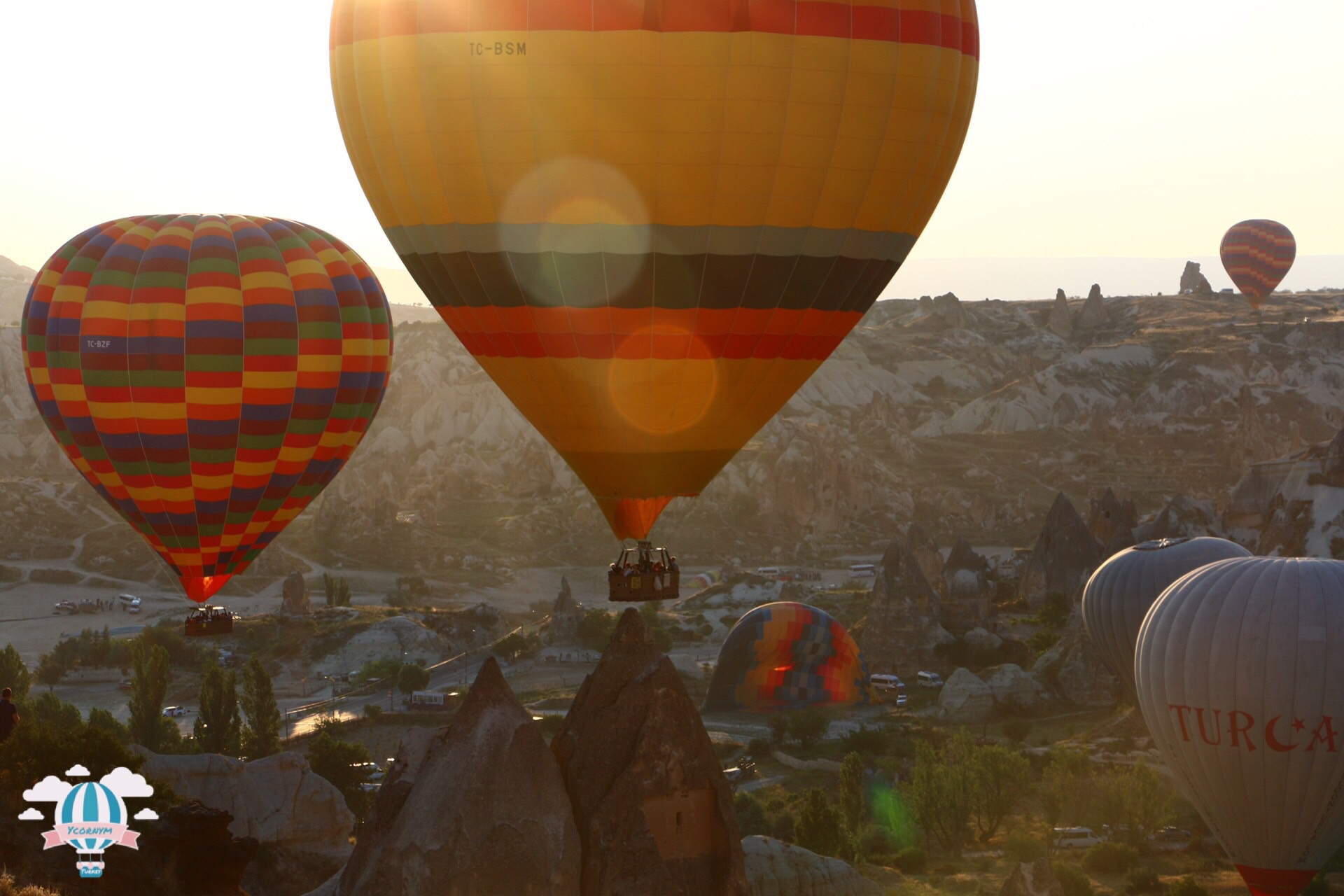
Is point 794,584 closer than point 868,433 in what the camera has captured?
Yes

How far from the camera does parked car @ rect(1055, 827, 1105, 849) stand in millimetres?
37656

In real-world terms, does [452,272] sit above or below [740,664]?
above

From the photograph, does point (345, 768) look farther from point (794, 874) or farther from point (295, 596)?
point (295, 596)

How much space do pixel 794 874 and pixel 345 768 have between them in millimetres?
20137

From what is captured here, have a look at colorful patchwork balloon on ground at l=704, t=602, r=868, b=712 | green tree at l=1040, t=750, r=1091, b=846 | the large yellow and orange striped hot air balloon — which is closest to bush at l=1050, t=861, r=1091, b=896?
green tree at l=1040, t=750, r=1091, b=846

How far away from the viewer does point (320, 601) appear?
8788 centimetres

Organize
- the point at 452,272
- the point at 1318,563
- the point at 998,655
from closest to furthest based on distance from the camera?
the point at 452,272 → the point at 1318,563 → the point at 998,655

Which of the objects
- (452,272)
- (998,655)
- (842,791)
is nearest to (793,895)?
(452,272)

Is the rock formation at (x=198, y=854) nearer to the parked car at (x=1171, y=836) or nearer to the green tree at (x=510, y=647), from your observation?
Result: the parked car at (x=1171, y=836)

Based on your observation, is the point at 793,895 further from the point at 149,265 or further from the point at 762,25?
the point at 149,265

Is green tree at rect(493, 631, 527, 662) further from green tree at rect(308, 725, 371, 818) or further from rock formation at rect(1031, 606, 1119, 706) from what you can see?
green tree at rect(308, 725, 371, 818)

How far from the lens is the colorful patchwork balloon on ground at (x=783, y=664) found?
5597cm

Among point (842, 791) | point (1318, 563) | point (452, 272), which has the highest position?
point (452, 272)

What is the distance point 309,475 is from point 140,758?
1138 centimetres
